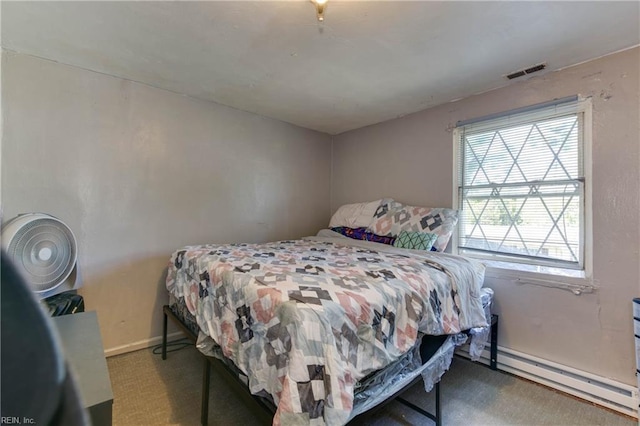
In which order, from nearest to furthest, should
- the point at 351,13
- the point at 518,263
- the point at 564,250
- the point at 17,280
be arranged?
the point at 17,280
the point at 351,13
the point at 564,250
the point at 518,263

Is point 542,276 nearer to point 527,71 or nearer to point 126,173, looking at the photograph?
point 527,71

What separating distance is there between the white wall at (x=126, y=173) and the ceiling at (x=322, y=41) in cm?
23

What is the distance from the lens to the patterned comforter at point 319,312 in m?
1.01

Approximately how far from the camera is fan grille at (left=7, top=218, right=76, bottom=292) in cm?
162

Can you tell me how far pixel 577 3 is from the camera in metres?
1.46

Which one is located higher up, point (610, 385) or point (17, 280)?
point (17, 280)

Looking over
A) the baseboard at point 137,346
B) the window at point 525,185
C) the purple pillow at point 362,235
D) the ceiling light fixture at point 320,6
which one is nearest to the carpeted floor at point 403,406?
the baseboard at point 137,346

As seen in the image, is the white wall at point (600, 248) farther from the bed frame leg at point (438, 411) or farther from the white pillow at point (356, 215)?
the white pillow at point (356, 215)

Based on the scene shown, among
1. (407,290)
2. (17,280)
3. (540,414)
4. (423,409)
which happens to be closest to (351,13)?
(407,290)

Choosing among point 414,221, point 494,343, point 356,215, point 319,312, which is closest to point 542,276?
point 494,343

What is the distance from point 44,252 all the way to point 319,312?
68.7 inches

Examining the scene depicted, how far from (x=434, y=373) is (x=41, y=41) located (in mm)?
3202

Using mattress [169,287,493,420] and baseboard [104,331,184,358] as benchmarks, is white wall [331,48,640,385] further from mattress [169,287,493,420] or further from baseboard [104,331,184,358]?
baseboard [104,331,184,358]

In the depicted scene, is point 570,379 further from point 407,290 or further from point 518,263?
point 407,290
